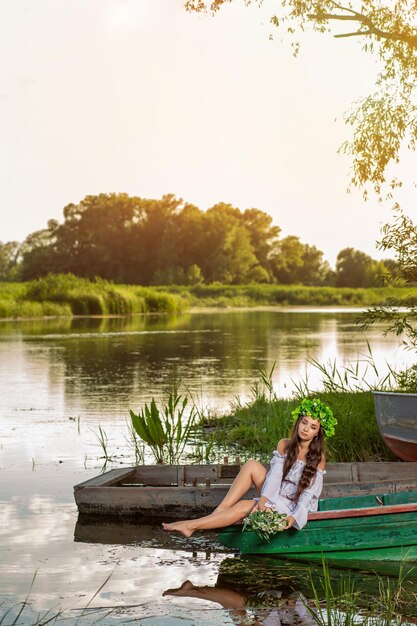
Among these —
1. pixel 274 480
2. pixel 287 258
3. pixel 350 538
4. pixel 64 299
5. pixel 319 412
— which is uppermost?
pixel 287 258

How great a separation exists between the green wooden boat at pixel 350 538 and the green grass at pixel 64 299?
42220mm

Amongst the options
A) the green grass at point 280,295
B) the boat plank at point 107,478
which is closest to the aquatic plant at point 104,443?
the boat plank at point 107,478

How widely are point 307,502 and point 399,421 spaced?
261 cm

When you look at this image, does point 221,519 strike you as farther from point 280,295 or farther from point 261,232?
point 261,232

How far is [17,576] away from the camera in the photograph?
705cm

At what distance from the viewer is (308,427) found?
7.45 meters

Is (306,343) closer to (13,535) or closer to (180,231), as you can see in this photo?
(13,535)

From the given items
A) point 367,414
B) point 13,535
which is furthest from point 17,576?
point 367,414

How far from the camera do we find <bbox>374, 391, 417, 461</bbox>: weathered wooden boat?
9.62 metres

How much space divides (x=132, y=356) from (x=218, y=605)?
1991 cm

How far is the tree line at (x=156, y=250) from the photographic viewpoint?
8912 cm

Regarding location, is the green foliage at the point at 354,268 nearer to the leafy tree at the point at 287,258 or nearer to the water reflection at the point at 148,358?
the leafy tree at the point at 287,258

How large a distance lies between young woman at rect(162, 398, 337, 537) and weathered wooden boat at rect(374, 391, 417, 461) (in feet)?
7.33

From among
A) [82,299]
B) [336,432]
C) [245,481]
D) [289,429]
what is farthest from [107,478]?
[82,299]
